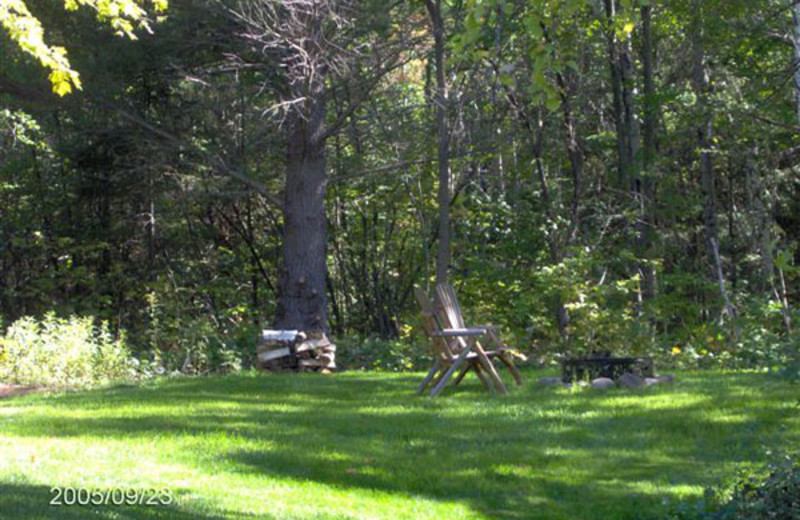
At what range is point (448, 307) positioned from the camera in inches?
416

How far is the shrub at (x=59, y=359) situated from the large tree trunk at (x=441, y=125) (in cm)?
592

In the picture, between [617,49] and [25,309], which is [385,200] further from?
[25,309]

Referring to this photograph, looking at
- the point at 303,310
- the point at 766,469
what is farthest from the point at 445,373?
the point at 303,310

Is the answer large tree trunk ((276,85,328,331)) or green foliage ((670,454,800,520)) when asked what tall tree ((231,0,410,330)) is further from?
green foliage ((670,454,800,520))

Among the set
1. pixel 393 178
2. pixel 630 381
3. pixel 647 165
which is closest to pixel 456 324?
pixel 630 381

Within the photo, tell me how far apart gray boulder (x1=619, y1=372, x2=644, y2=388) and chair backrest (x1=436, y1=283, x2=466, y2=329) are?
67.7 inches

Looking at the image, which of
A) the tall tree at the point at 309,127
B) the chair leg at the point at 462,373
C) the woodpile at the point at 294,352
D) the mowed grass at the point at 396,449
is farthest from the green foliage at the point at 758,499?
the tall tree at the point at 309,127

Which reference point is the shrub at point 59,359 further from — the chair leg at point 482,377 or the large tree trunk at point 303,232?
the chair leg at point 482,377

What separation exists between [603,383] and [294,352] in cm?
473

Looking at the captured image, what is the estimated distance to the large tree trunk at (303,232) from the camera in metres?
15.7

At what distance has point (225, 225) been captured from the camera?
22.0 metres

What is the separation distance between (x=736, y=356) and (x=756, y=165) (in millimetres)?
8915

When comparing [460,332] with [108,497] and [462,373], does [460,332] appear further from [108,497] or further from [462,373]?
[108,497]

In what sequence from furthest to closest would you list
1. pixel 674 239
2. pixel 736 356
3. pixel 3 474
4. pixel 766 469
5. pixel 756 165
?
pixel 674 239 → pixel 756 165 → pixel 736 356 → pixel 3 474 → pixel 766 469
